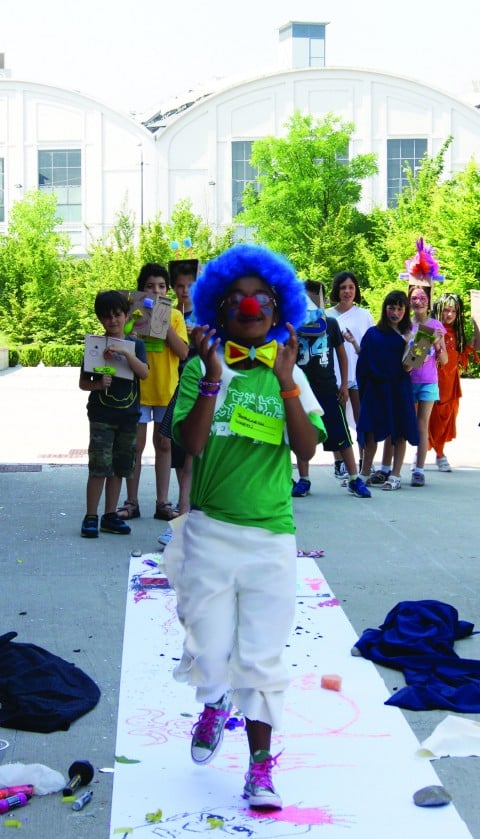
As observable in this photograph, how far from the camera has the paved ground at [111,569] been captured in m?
4.31

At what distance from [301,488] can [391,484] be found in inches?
37.6

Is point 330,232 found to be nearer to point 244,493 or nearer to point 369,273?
point 369,273

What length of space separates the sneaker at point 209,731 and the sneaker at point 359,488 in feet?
20.8

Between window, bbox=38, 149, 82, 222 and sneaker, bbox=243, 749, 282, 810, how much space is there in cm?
6197

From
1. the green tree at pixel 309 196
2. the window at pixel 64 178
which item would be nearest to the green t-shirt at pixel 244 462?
the green tree at pixel 309 196

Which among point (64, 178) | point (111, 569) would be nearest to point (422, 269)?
point (111, 569)

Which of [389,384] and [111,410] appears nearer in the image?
[111,410]

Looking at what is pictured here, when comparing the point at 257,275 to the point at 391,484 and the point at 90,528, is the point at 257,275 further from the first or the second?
the point at 391,484

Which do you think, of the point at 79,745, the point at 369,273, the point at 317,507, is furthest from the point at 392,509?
the point at 369,273

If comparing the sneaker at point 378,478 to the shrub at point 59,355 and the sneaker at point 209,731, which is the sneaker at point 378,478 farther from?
the shrub at point 59,355

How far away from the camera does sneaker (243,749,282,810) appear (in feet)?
12.6

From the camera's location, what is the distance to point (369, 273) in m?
48.1

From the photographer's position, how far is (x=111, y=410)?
8227 mm

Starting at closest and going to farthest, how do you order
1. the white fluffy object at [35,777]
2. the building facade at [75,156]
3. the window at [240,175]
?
the white fluffy object at [35,777] < the window at [240,175] < the building facade at [75,156]
